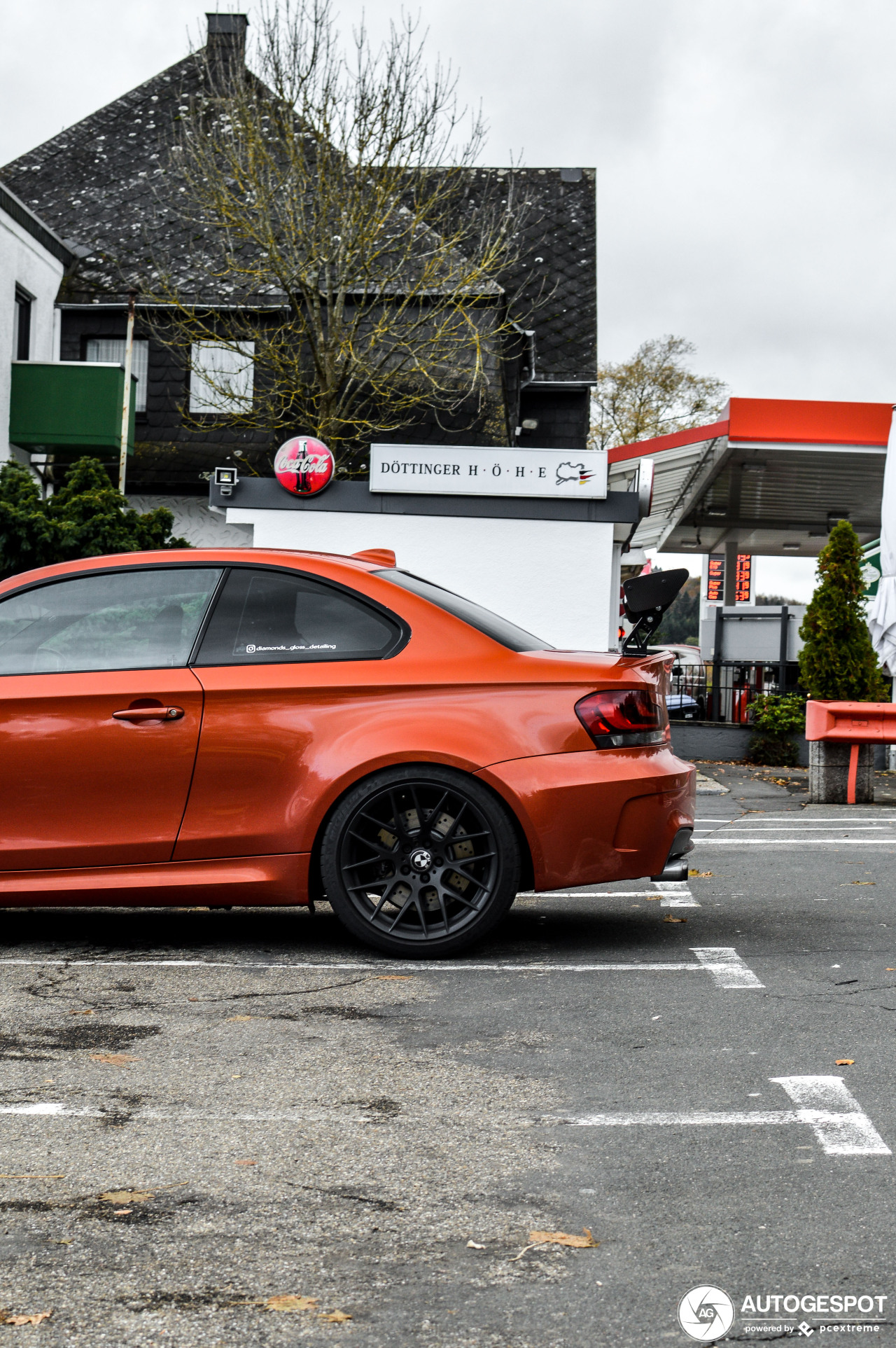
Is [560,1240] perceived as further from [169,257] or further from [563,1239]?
[169,257]

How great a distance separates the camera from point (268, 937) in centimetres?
620

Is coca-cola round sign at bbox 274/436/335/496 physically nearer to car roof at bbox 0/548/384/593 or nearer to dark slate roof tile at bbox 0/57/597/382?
dark slate roof tile at bbox 0/57/597/382

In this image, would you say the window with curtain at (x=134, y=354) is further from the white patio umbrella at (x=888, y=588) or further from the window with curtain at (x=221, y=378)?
the white patio umbrella at (x=888, y=588)

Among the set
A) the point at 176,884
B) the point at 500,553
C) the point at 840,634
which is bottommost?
the point at 176,884

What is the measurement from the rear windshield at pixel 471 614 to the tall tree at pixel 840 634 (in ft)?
34.5

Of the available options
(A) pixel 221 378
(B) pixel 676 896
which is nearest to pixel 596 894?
(B) pixel 676 896

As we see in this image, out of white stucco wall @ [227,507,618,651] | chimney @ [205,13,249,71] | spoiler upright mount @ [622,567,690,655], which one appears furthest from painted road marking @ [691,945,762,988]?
chimney @ [205,13,249,71]

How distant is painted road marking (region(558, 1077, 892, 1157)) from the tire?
183 centimetres

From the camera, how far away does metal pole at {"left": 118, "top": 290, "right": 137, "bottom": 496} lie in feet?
77.7

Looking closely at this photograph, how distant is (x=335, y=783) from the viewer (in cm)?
546

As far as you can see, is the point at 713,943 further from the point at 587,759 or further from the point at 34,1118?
the point at 34,1118

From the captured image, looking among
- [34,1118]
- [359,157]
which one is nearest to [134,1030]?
[34,1118]

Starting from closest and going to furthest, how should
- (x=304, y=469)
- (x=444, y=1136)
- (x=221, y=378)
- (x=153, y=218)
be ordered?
(x=444, y=1136) < (x=304, y=469) < (x=221, y=378) < (x=153, y=218)

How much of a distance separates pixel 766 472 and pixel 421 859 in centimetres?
1923
